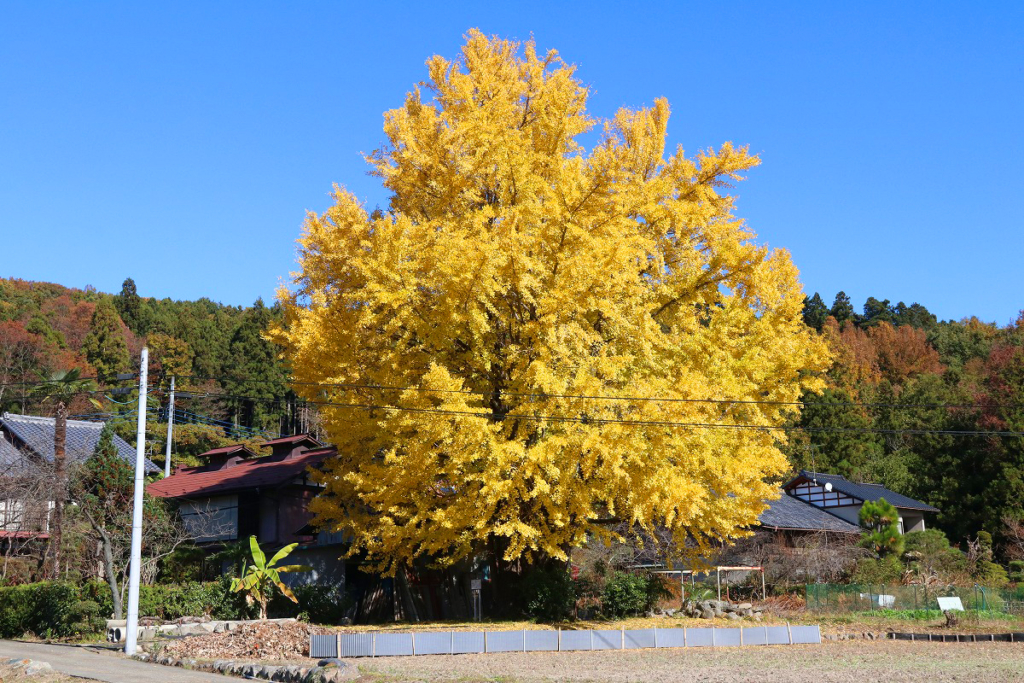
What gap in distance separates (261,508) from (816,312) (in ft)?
252

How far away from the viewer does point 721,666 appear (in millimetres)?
16688

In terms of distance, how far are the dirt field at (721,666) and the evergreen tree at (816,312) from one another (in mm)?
76585

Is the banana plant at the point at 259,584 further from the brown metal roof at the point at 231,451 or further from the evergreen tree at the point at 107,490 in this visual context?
the brown metal roof at the point at 231,451

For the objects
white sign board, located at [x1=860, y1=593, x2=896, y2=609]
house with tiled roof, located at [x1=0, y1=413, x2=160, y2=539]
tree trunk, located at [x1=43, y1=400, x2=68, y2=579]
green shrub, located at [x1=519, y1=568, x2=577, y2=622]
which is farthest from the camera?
white sign board, located at [x1=860, y1=593, x2=896, y2=609]

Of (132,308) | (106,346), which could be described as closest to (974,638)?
(106,346)

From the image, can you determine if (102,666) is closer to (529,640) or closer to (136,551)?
(136,551)

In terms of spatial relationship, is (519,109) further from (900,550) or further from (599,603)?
(900,550)

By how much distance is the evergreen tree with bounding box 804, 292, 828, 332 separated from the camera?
94.6m

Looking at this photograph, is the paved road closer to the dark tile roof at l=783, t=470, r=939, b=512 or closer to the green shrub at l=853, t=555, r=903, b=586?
the green shrub at l=853, t=555, r=903, b=586

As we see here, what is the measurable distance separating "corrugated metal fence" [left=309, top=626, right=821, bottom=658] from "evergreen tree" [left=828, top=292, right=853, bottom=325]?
278ft

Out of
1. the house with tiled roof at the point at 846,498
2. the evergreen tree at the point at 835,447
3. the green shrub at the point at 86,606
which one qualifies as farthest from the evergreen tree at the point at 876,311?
the green shrub at the point at 86,606

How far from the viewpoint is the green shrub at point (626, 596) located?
2447cm

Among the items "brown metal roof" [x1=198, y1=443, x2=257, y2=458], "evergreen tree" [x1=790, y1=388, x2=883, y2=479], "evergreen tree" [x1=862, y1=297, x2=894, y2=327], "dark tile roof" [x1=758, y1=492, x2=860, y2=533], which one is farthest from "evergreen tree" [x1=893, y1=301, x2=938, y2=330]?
"brown metal roof" [x1=198, y1=443, x2=257, y2=458]

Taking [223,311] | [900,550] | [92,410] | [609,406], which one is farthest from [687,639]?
[223,311]
